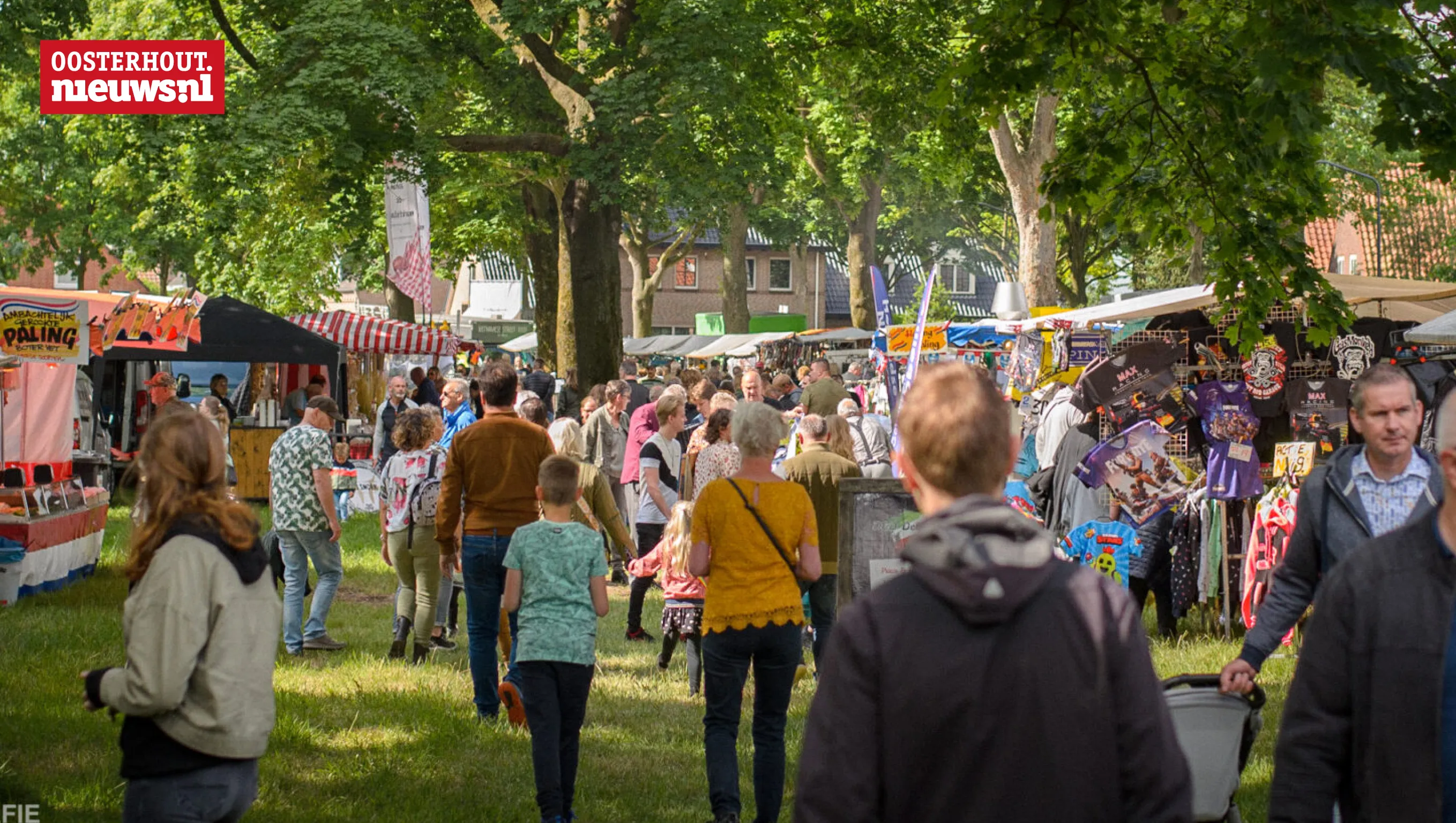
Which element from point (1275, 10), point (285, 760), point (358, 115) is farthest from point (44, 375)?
point (1275, 10)

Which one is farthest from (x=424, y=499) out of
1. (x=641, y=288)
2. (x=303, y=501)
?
(x=641, y=288)

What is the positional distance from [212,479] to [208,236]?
1634 centimetres

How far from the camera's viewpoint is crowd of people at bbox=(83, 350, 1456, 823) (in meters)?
2.50

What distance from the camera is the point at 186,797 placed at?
3.93m

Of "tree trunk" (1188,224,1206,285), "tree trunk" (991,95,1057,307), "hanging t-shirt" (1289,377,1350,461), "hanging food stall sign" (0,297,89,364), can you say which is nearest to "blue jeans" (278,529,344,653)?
"hanging food stall sign" (0,297,89,364)

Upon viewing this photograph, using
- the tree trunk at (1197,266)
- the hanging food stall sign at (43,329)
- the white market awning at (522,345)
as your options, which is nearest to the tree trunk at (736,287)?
the white market awning at (522,345)

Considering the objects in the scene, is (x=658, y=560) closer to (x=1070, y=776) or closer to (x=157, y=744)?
(x=157, y=744)

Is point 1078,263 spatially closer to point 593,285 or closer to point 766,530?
point 593,285

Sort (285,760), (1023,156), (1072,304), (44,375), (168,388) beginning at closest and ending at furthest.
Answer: (285,760) → (44,375) → (168,388) → (1023,156) → (1072,304)

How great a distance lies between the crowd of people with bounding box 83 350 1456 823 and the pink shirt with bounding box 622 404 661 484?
5.64 meters

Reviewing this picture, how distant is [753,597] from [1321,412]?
5966 millimetres

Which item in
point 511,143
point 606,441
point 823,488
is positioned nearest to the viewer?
point 823,488

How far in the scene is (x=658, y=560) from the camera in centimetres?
1099

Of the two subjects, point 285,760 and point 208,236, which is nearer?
point 285,760
